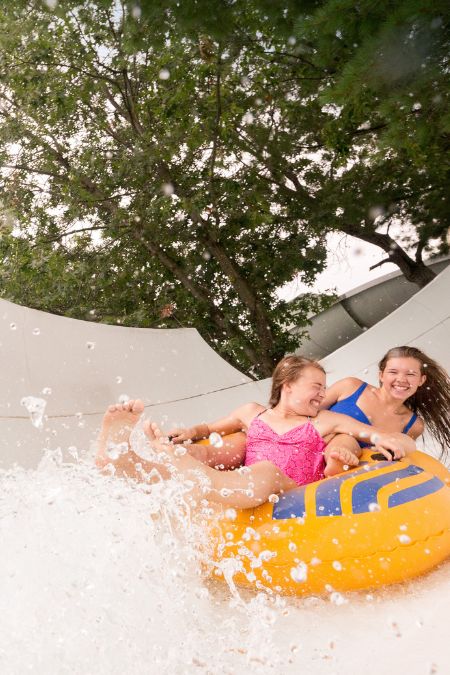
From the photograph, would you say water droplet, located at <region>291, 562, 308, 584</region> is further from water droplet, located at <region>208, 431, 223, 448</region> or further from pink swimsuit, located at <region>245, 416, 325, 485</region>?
water droplet, located at <region>208, 431, 223, 448</region>

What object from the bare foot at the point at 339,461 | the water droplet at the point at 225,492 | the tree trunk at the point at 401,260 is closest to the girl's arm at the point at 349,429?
the bare foot at the point at 339,461

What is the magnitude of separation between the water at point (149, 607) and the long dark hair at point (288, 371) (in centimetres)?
54

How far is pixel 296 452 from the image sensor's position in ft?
6.92

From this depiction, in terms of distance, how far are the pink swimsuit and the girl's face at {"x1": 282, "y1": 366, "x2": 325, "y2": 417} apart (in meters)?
0.06

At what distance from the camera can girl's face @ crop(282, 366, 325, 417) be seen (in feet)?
7.22

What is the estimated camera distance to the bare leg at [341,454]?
6.59ft

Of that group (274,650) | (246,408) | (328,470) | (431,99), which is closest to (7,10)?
(431,99)

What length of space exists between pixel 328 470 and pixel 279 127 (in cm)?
389

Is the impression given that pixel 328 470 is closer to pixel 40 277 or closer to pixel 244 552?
pixel 244 552

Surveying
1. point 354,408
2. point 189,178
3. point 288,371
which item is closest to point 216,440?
point 288,371

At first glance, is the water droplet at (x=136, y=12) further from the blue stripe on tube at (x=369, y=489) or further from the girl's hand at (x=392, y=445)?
the blue stripe on tube at (x=369, y=489)

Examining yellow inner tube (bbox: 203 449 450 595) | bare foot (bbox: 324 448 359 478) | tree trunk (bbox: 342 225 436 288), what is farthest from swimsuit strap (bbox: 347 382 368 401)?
tree trunk (bbox: 342 225 436 288)

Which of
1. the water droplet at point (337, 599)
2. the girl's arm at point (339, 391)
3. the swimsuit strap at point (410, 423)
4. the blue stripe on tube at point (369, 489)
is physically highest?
the girl's arm at point (339, 391)

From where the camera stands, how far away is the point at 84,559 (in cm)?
186
